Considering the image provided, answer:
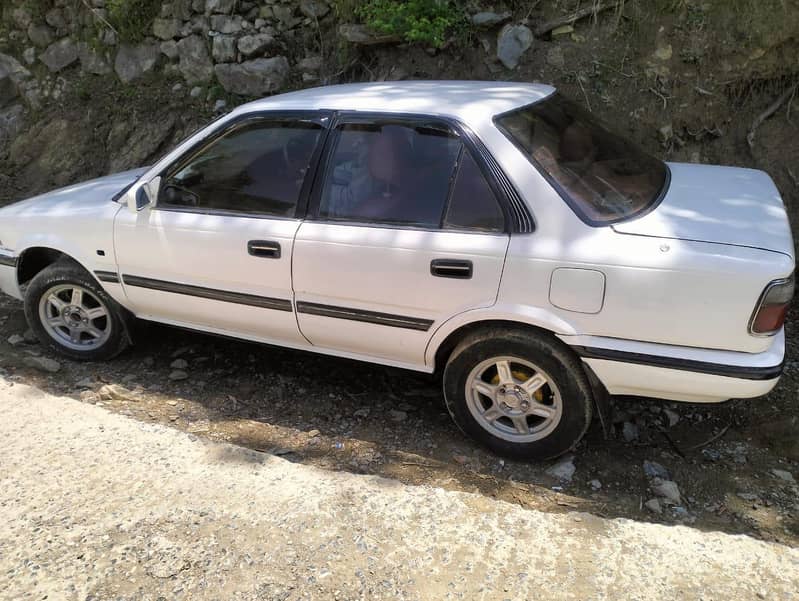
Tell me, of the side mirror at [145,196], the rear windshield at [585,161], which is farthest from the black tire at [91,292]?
the rear windshield at [585,161]

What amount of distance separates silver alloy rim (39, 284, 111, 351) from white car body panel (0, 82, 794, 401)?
310 mm

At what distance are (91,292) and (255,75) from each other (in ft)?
11.8

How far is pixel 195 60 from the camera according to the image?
24.4 feet

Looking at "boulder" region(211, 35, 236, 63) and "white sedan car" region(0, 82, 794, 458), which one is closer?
"white sedan car" region(0, 82, 794, 458)

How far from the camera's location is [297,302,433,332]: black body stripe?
11.2 feet

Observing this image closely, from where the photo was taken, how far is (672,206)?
3301mm

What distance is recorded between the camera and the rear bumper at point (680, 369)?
2.91m

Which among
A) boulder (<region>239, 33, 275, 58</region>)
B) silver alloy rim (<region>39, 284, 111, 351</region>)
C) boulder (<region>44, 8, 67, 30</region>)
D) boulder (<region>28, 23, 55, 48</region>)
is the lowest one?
silver alloy rim (<region>39, 284, 111, 351</region>)

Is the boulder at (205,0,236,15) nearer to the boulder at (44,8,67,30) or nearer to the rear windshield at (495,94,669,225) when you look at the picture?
the boulder at (44,8,67,30)

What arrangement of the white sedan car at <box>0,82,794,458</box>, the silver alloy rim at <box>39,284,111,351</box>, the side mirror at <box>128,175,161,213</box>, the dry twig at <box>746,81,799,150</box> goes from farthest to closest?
the dry twig at <box>746,81,799,150</box> < the silver alloy rim at <box>39,284,111,351</box> < the side mirror at <box>128,175,161,213</box> < the white sedan car at <box>0,82,794,458</box>

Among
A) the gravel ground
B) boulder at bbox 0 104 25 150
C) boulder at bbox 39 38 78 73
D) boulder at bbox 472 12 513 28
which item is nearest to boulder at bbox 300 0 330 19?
boulder at bbox 472 12 513 28

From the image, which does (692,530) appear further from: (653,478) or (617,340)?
(617,340)

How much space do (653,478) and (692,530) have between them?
Result: 1.55ft

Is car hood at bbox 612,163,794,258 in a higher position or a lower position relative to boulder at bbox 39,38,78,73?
lower
